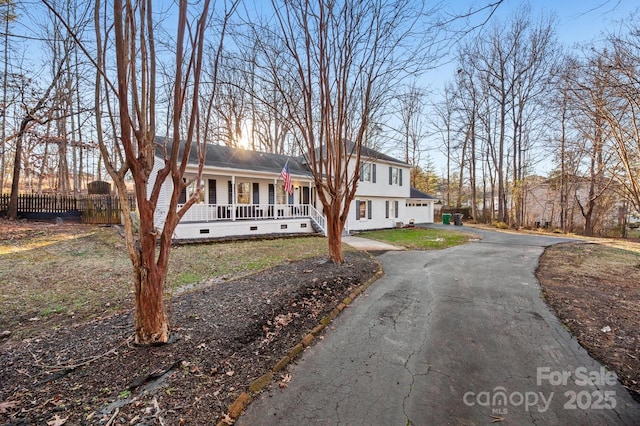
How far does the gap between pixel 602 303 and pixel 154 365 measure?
7.21 metres

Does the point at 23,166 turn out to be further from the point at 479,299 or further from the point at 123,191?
the point at 479,299

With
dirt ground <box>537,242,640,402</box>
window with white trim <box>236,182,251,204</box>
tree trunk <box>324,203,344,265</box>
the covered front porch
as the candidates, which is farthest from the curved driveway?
window with white trim <box>236,182,251,204</box>

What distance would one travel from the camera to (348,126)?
7.57 m

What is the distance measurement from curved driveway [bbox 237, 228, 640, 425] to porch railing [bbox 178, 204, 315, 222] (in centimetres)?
950

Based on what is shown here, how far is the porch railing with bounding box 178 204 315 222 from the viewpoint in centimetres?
1248

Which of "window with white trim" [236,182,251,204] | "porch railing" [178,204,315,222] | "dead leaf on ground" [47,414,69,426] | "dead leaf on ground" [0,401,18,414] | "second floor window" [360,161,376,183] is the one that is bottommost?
"dead leaf on ground" [47,414,69,426]

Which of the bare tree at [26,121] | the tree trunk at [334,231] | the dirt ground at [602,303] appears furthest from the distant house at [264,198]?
the dirt ground at [602,303]

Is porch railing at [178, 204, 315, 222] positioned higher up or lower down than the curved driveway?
higher up

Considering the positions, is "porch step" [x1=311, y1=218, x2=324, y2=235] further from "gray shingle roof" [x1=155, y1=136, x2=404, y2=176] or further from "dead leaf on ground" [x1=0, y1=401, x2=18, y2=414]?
"dead leaf on ground" [x1=0, y1=401, x2=18, y2=414]

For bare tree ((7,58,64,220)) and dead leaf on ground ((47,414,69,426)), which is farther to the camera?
bare tree ((7,58,64,220))

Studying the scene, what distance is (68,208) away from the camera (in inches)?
627

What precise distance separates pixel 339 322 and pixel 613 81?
847cm

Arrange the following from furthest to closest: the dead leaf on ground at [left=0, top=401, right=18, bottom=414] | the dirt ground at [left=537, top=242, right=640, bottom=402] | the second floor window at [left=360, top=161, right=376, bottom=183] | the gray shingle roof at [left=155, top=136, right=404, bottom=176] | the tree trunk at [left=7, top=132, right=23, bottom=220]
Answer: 1. the second floor window at [left=360, top=161, right=376, bottom=183]
2. the gray shingle roof at [left=155, top=136, right=404, bottom=176]
3. the tree trunk at [left=7, top=132, right=23, bottom=220]
4. the dirt ground at [left=537, top=242, right=640, bottom=402]
5. the dead leaf on ground at [left=0, top=401, right=18, bottom=414]

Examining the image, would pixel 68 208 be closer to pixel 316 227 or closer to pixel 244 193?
pixel 244 193
